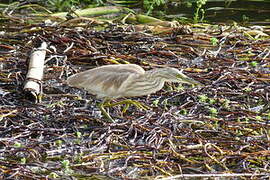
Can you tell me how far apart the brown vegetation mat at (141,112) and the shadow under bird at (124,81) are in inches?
8.7

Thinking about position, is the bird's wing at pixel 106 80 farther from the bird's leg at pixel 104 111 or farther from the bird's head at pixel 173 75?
the bird's head at pixel 173 75

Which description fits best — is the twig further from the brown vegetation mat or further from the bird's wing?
the bird's wing

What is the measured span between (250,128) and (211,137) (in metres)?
0.40

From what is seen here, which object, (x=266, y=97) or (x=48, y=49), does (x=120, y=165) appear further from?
(x=48, y=49)

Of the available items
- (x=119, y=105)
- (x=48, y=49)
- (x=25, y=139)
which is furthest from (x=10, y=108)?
(x=48, y=49)

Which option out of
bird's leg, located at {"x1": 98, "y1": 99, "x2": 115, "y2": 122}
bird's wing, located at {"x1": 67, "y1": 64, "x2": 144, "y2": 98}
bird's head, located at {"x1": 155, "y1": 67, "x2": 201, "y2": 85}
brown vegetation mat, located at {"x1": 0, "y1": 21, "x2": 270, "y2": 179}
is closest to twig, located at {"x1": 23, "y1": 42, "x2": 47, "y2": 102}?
brown vegetation mat, located at {"x1": 0, "y1": 21, "x2": 270, "y2": 179}

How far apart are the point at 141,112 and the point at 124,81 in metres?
0.39

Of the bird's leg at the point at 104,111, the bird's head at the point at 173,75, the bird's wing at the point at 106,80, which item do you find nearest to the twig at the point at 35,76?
the bird's wing at the point at 106,80

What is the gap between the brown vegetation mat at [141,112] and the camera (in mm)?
4996

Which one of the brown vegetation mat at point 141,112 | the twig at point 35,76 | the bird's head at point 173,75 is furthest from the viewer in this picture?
the twig at point 35,76

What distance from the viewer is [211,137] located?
5.49m

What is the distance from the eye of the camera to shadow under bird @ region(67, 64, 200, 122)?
223 inches

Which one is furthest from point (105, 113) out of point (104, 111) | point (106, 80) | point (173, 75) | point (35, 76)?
point (35, 76)

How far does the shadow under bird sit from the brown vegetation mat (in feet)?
0.73
